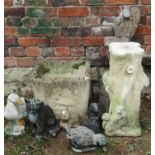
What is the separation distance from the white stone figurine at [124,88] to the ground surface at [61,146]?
9 cm

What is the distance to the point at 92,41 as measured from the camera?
5.55 meters

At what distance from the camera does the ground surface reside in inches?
189

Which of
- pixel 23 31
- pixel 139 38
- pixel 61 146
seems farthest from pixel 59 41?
pixel 61 146

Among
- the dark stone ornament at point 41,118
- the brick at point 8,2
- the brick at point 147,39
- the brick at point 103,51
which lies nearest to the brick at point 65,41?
Answer: the brick at point 103,51

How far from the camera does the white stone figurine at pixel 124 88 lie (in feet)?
15.9

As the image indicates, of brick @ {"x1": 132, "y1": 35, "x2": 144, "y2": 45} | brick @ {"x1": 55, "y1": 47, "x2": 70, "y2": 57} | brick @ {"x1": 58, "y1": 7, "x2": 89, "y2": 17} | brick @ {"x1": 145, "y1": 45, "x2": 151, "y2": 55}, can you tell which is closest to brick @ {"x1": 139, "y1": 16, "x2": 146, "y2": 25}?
brick @ {"x1": 132, "y1": 35, "x2": 144, "y2": 45}

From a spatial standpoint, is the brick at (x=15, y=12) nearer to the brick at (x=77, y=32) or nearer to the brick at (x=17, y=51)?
the brick at (x=17, y=51)

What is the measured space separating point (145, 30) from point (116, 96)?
0.97 meters

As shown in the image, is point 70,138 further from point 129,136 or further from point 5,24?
point 5,24

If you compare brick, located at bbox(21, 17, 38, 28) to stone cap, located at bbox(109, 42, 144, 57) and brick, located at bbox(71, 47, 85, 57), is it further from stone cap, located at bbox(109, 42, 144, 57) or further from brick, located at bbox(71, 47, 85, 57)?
stone cap, located at bbox(109, 42, 144, 57)

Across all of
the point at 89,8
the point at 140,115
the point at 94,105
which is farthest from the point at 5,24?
the point at 140,115

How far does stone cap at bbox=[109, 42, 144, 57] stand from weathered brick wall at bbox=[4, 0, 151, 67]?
1.57 ft

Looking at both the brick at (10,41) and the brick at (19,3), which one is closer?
the brick at (19,3)

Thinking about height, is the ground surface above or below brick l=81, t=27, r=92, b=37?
below
